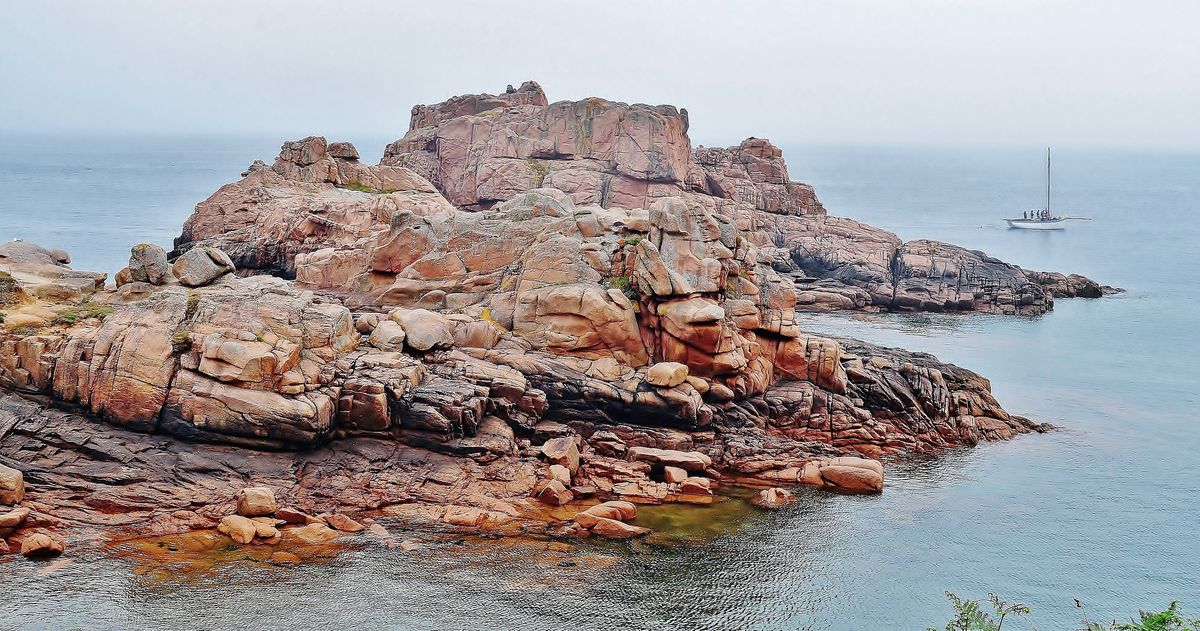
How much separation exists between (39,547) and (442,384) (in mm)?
12757

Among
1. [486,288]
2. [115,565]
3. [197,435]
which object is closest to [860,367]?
[486,288]

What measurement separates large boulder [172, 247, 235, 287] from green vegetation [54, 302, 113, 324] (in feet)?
11.9

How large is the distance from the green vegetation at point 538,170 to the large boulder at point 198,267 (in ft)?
143

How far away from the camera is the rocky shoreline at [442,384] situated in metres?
31.2

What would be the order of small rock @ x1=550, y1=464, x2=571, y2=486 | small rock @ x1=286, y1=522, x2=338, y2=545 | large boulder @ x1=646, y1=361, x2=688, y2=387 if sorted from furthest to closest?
1. large boulder @ x1=646, y1=361, x2=688, y2=387
2. small rock @ x1=550, y1=464, x2=571, y2=486
3. small rock @ x1=286, y1=522, x2=338, y2=545

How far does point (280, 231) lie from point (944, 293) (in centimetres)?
4729

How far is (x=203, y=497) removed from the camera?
30469 millimetres

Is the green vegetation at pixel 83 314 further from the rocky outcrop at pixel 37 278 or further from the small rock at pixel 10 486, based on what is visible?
the small rock at pixel 10 486

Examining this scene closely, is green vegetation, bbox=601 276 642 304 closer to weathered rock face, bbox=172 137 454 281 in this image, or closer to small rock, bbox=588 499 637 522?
small rock, bbox=588 499 637 522

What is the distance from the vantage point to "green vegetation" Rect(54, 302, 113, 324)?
114 feet

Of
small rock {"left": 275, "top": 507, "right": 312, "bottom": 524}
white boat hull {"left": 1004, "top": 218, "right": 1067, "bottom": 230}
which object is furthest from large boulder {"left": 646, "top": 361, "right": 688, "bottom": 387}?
white boat hull {"left": 1004, "top": 218, "right": 1067, "bottom": 230}

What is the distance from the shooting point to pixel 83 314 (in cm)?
3522

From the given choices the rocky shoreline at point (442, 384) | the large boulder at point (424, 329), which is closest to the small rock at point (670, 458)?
the rocky shoreline at point (442, 384)

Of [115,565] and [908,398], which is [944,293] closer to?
[908,398]
